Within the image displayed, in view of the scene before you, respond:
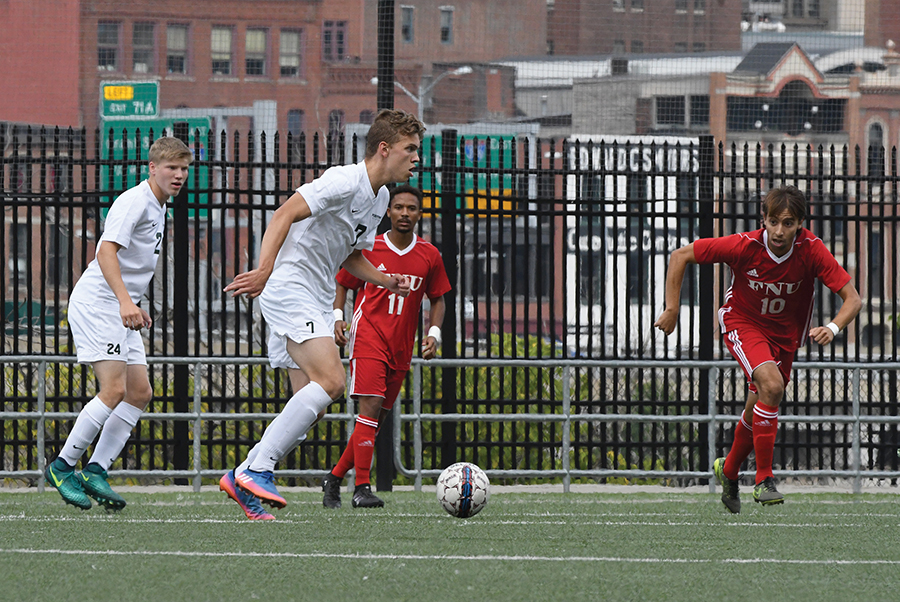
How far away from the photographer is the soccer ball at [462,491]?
6.80 m

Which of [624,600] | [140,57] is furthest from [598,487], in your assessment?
[140,57]

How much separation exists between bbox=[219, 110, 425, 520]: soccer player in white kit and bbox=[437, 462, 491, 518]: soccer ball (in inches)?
33.6

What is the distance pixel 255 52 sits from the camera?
43.3 m

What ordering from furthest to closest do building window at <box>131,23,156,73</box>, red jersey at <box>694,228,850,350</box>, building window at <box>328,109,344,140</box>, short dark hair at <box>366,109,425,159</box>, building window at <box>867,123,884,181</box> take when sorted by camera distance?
building window at <box>131,23,156,73</box> → building window at <box>328,109,344,140</box> → building window at <box>867,123,884,181</box> → red jersey at <box>694,228,850,350</box> → short dark hair at <box>366,109,425,159</box>

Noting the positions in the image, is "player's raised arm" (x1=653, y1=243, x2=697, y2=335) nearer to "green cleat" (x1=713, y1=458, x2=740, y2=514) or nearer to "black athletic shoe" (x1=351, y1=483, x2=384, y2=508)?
"green cleat" (x1=713, y1=458, x2=740, y2=514)

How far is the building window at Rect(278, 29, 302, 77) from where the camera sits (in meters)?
43.1

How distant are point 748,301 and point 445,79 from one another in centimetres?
1138

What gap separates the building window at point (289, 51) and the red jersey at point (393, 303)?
117ft

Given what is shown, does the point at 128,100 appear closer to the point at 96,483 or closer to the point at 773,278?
the point at 96,483

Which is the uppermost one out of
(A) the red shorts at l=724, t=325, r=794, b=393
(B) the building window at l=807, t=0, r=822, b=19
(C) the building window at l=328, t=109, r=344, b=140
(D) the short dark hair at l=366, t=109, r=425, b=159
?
(B) the building window at l=807, t=0, r=822, b=19

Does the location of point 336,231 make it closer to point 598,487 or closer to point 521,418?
point 521,418

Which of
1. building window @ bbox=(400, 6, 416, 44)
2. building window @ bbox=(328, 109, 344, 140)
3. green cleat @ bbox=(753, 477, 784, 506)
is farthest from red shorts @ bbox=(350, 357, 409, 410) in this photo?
building window @ bbox=(400, 6, 416, 44)

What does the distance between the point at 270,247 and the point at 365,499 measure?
190cm

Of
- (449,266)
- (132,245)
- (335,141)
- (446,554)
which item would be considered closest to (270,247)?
(132,245)
